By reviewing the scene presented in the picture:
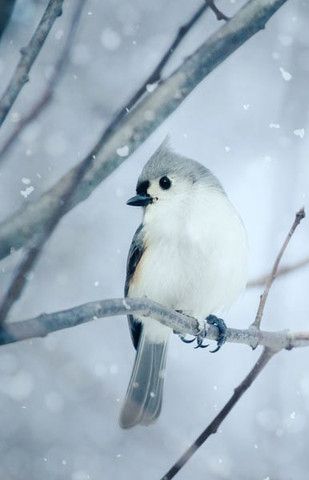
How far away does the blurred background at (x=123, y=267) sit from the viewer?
4.27ft

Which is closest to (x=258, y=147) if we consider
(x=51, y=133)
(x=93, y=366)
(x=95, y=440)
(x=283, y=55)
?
(x=283, y=55)

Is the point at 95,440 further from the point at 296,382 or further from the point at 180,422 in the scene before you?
the point at 296,382

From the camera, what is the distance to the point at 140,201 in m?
1.12

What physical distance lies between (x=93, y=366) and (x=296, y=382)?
410mm

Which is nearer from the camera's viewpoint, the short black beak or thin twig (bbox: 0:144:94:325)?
thin twig (bbox: 0:144:94:325)

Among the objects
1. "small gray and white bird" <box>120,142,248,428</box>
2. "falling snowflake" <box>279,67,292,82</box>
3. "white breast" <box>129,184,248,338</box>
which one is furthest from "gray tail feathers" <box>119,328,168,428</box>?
"falling snowflake" <box>279,67,292,82</box>

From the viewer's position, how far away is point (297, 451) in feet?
4.49

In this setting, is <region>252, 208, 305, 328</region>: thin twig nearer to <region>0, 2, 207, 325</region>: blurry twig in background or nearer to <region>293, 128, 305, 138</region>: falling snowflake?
<region>0, 2, 207, 325</region>: blurry twig in background

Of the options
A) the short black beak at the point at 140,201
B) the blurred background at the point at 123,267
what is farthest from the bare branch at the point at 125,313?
the blurred background at the point at 123,267

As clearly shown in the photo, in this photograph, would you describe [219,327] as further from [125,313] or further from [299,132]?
[299,132]

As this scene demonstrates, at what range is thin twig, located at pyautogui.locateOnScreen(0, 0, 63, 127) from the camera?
674 millimetres

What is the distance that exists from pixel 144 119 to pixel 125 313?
26cm

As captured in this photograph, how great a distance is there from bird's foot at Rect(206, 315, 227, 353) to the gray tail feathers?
12cm

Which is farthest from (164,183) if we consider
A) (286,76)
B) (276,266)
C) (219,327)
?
(286,76)
